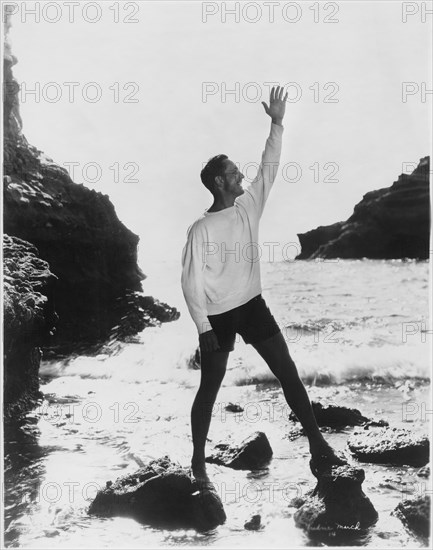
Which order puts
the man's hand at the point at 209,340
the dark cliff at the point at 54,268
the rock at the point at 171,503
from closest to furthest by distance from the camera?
the man's hand at the point at 209,340, the rock at the point at 171,503, the dark cliff at the point at 54,268

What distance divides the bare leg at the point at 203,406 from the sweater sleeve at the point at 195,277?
0.25 m

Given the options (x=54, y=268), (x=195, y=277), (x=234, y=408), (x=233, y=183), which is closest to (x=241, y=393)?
(x=234, y=408)

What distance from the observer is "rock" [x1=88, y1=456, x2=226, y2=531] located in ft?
10.5

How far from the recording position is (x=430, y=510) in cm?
324

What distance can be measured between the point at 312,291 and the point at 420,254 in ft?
2.02

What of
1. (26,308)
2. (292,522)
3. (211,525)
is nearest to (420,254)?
(292,522)

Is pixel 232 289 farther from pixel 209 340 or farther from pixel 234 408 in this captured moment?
pixel 234 408

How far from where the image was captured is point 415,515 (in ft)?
10.5

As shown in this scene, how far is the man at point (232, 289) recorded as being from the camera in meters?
3.28

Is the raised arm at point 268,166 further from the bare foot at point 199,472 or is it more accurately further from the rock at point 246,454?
the bare foot at point 199,472

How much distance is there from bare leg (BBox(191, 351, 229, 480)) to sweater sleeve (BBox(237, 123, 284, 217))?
2.58 feet

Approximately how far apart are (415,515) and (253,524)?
78cm

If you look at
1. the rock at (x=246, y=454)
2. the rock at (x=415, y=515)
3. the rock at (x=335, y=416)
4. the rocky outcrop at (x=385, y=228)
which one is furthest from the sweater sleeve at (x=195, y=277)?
the rock at (x=415, y=515)

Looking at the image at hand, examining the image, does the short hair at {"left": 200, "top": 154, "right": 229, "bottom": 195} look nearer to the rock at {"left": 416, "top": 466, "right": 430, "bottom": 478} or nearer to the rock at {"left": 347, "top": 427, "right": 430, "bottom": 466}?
the rock at {"left": 347, "top": 427, "right": 430, "bottom": 466}
